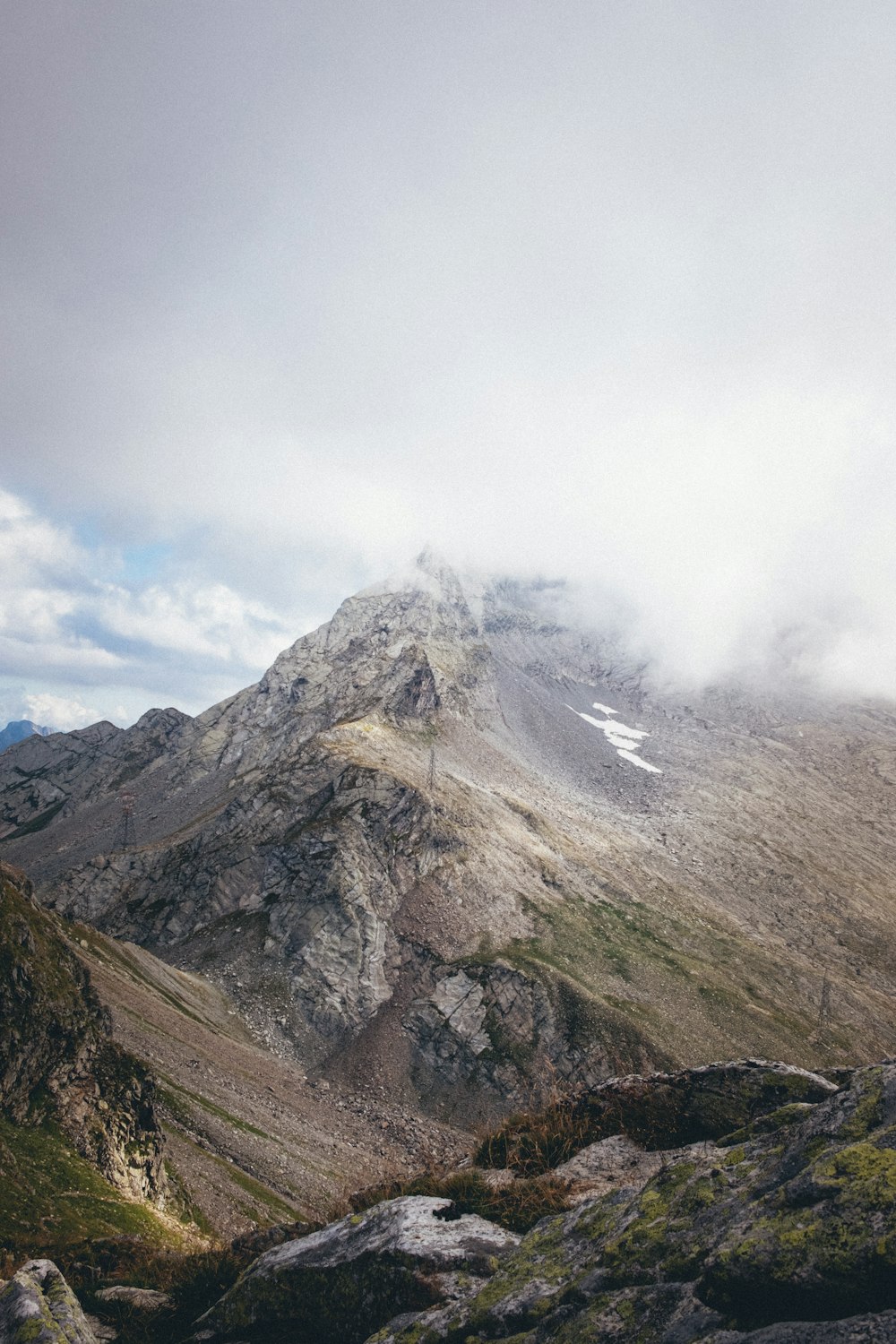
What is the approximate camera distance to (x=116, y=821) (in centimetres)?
16938

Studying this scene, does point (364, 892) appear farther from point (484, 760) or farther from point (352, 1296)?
point (352, 1296)

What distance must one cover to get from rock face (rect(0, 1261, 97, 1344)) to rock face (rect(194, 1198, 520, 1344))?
1769 millimetres

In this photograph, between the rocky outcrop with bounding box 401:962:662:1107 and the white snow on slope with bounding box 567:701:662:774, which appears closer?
the rocky outcrop with bounding box 401:962:662:1107

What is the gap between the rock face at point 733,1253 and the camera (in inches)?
175

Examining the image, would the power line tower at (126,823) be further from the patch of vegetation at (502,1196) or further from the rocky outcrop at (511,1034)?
the patch of vegetation at (502,1196)

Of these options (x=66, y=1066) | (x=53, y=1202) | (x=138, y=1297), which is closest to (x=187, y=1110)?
(x=66, y=1066)

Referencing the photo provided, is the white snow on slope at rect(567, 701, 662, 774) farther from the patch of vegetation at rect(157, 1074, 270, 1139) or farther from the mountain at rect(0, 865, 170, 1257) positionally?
the mountain at rect(0, 865, 170, 1257)

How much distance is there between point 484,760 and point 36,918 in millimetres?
105525

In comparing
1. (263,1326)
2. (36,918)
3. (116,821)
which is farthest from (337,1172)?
(116,821)

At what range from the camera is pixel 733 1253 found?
5.13 meters

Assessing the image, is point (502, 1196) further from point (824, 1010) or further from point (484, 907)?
point (824, 1010)

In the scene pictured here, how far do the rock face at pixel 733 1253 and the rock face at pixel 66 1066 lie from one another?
86.5 ft

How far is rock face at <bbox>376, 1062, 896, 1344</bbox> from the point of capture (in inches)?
175

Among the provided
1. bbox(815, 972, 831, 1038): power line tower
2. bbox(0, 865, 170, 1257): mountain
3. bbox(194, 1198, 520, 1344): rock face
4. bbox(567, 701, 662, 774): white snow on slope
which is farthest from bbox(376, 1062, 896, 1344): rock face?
bbox(567, 701, 662, 774): white snow on slope
